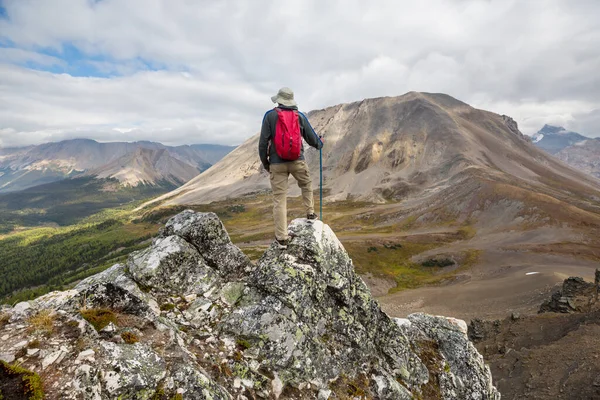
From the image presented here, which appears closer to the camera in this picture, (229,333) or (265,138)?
(229,333)

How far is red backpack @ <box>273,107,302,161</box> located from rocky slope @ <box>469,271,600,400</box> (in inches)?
1147

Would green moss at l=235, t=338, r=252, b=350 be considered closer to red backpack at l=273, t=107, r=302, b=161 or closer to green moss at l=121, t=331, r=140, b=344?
green moss at l=121, t=331, r=140, b=344

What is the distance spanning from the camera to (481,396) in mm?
14148

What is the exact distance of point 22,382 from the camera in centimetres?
569

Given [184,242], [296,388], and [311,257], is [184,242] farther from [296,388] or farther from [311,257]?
[296,388]

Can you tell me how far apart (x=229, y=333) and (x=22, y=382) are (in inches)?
216

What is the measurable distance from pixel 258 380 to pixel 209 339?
79.0 inches

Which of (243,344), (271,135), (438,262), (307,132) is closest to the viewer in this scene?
(243,344)

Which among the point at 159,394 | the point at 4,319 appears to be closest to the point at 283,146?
the point at 159,394

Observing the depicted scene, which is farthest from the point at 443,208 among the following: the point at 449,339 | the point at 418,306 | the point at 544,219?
the point at 449,339

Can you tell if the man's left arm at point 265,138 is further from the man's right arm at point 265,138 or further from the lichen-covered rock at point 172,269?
the lichen-covered rock at point 172,269

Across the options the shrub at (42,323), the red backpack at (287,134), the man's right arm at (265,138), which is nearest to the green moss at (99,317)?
the shrub at (42,323)

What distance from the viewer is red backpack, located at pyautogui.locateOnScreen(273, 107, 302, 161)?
11.6 meters

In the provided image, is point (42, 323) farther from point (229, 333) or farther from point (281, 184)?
point (281, 184)
